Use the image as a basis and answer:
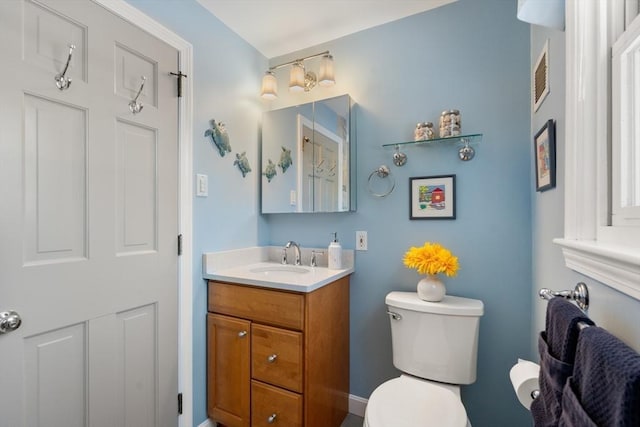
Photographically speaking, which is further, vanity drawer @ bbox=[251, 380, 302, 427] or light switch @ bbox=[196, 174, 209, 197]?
light switch @ bbox=[196, 174, 209, 197]

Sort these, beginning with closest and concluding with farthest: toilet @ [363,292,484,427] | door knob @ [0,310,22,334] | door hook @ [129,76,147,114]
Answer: door knob @ [0,310,22,334] < toilet @ [363,292,484,427] < door hook @ [129,76,147,114]

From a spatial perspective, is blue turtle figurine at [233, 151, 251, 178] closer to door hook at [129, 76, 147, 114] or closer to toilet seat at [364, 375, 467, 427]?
door hook at [129, 76, 147, 114]

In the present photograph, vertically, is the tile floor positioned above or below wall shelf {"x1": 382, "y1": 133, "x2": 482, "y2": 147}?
below

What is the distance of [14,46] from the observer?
3.10 feet

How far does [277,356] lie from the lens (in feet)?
4.67

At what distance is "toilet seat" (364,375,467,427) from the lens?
108cm

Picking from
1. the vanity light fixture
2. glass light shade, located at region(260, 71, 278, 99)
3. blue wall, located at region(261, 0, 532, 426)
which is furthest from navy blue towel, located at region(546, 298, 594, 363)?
glass light shade, located at region(260, 71, 278, 99)

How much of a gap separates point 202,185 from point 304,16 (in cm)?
119

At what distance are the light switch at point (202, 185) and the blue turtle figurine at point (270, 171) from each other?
48 centimetres

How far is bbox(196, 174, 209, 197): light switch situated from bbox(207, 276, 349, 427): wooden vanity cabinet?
516mm

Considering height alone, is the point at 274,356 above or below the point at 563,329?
below

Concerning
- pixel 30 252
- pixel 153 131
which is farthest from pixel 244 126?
pixel 30 252

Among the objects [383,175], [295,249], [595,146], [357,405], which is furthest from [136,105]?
[357,405]

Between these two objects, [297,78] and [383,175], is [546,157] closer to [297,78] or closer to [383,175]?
[383,175]
